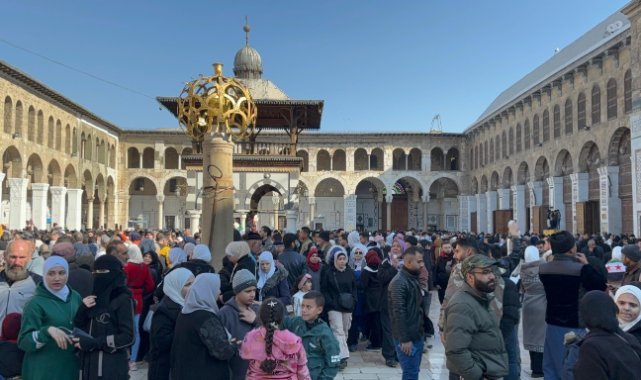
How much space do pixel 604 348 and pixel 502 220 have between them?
85.7 ft

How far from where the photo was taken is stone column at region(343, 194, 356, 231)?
113 feet

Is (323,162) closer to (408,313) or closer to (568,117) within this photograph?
(568,117)

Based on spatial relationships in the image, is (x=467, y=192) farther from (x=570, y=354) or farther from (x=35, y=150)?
(x=570, y=354)

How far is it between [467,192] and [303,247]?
89.4 feet

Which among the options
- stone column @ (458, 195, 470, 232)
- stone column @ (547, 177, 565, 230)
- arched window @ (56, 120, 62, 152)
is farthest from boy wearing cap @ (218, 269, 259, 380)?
stone column @ (458, 195, 470, 232)

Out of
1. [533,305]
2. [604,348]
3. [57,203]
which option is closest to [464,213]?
[57,203]

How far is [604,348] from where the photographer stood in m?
2.66

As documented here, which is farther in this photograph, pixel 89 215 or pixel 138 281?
pixel 89 215

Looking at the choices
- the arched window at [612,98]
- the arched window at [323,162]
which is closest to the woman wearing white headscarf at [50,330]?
the arched window at [612,98]

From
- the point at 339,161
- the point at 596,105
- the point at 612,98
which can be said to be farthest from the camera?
the point at 339,161

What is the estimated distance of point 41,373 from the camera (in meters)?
3.50

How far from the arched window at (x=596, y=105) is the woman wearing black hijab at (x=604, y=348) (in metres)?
18.3

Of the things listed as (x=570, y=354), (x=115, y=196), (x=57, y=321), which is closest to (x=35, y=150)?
(x=115, y=196)

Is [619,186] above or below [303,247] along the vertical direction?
above
